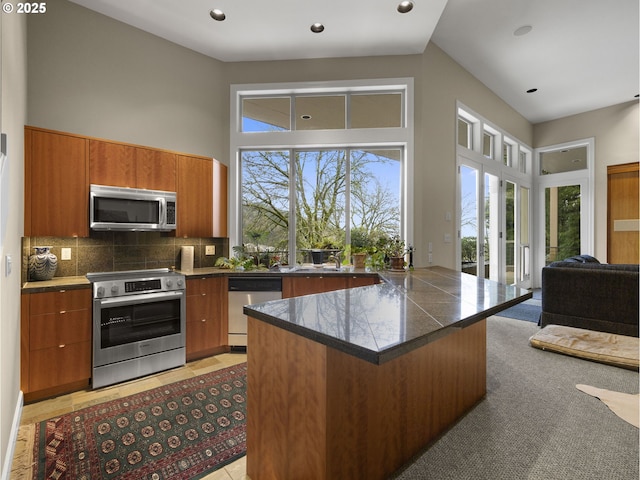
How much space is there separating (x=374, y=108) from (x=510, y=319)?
141 inches

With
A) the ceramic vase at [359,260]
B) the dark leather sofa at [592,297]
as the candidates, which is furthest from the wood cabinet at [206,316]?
the dark leather sofa at [592,297]

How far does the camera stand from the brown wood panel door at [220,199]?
12.2 ft

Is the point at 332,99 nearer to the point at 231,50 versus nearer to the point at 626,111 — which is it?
the point at 231,50

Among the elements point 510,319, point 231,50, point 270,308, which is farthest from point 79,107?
point 510,319

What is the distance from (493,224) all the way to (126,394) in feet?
20.0

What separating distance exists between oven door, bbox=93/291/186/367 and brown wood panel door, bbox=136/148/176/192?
114 cm

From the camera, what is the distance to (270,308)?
154 cm

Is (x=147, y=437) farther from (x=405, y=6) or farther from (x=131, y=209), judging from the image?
(x=405, y=6)

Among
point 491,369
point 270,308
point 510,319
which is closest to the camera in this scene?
point 270,308

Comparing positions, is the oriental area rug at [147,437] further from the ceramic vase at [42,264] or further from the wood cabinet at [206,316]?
the ceramic vase at [42,264]

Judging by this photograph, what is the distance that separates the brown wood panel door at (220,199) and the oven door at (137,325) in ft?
3.32

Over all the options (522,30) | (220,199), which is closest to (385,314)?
(220,199)

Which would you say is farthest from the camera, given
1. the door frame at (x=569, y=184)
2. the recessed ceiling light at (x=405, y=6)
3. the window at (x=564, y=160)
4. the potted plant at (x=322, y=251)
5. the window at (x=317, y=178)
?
the window at (x=564, y=160)

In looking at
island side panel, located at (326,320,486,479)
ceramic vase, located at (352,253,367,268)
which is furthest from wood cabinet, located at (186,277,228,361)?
island side panel, located at (326,320,486,479)
